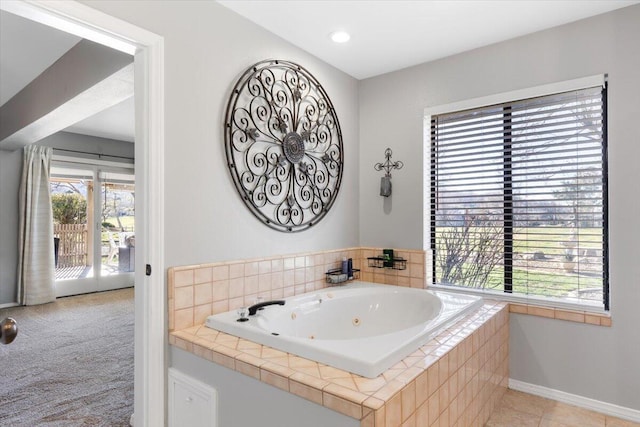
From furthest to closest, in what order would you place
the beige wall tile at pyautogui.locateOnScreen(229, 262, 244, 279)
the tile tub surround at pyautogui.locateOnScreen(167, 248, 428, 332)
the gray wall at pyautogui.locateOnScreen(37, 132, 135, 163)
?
the gray wall at pyautogui.locateOnScreen(37, 132, 135, 163), the beige wall tile at pyautogui.locateOnScreen(229, 262, 244, 279), the tile tub surround at pyautogui.locateOnScreen(167, 248, 428, 332)

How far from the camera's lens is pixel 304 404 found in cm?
127

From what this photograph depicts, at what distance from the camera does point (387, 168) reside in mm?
3133

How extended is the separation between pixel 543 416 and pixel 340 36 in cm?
279

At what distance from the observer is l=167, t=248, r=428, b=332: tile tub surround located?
74.2 inches

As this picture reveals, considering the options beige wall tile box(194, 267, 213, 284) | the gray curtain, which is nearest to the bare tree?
beige wall tile box(194, 267, 213, 284)

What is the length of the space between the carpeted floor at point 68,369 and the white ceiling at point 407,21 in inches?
103

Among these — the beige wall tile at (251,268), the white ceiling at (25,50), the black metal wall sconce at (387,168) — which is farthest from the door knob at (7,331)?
the black metal wall sconce at (387,168)

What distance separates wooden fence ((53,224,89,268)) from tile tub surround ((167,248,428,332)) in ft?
14.8

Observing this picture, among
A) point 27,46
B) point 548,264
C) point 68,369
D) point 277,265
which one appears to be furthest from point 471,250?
point 27,46

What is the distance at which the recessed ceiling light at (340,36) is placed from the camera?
2.47m

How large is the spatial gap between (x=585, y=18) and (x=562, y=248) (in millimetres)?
1491

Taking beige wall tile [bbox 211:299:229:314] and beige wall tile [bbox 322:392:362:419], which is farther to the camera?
beige wall tile [bbox 211:299:229:314]

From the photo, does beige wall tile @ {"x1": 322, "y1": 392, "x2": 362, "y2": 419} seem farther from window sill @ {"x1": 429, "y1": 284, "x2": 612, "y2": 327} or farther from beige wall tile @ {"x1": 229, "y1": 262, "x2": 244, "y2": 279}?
window sill @ {"x1": 429, "y1": 284, "x2": 612, "y2": 327}

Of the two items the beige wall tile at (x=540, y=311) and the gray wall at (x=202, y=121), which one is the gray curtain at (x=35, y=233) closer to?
the gray wall at (x=202, y=121)
